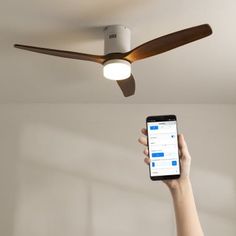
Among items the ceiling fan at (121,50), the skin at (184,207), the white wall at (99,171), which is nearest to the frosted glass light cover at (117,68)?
the ceiling fan at (121,50)

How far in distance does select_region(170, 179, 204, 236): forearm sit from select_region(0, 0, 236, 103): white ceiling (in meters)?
1.03

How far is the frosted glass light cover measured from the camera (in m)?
1.71

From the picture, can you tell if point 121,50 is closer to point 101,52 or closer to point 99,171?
point 101,52

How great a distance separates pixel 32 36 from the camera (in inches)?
76.4

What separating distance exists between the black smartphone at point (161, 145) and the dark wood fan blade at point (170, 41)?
1.15 ft

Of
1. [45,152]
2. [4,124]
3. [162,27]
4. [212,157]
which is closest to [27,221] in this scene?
[45,152]

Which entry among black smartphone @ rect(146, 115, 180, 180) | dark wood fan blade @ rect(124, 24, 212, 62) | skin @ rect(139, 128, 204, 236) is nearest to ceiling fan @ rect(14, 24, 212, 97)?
dark wood fan blade @ rect(124, 24, 212, 62)

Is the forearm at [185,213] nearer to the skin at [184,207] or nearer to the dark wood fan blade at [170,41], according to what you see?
the skin at [184,207]

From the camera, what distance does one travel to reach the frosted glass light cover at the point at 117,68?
1.71m

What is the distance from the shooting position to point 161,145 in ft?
4.77

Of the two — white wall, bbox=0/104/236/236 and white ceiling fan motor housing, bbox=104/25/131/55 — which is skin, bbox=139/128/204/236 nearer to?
white ceiling fan motor housing, bbox=104/25/131/55

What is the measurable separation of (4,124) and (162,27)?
1685 mm

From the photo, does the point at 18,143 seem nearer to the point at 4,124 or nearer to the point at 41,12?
the point at 4,124

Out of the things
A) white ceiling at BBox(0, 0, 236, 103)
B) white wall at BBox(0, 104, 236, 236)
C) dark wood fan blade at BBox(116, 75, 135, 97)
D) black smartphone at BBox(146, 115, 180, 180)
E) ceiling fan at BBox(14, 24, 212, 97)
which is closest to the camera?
black smartphone at BBox(146, 115, 180, 180)
